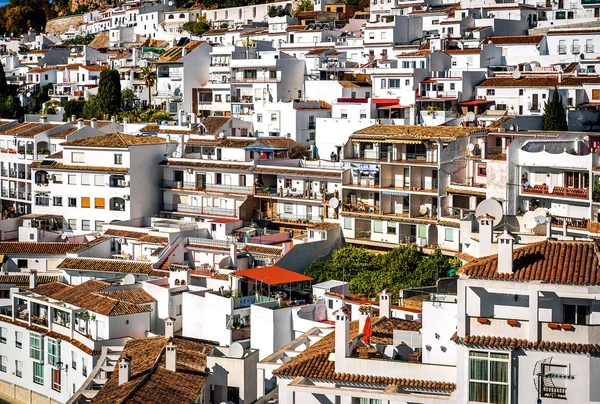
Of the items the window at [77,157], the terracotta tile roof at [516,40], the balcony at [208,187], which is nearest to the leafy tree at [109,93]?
the window at [77,157]

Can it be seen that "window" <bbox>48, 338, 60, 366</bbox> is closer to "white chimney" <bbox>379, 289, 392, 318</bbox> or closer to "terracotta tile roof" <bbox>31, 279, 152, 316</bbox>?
"terracotta tile roof" <bbox>31, 279, 152, 316</bbox>

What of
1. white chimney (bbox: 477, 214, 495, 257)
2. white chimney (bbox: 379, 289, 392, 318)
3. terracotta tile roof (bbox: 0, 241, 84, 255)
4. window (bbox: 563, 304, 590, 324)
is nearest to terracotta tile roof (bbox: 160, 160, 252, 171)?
terracotta tile roof (bbox: 0, 241, 84, 255)

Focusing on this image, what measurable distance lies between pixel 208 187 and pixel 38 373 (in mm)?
14568

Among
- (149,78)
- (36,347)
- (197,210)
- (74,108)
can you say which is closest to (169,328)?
(36,347)

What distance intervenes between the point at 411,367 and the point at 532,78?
31.9 meters

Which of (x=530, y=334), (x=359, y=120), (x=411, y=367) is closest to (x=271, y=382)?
(x=411, y=367)

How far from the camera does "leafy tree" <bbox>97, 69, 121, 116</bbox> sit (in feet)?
224

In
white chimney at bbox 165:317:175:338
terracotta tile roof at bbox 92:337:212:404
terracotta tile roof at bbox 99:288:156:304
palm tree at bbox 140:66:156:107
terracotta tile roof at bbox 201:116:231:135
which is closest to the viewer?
terracotta tile roof at bbox 92:337:212:404

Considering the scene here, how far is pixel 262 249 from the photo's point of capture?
43750 mm

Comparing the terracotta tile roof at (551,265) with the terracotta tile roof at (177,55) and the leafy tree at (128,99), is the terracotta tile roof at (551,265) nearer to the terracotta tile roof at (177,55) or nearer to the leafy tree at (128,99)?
the terracotta tile roof at (177,55)

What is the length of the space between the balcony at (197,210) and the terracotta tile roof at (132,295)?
10953 mm

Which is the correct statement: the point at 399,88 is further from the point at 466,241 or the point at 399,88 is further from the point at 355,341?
the point at 355,341

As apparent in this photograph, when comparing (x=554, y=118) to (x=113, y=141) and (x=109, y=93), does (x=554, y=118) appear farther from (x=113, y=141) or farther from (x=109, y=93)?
(x=109, y=93)

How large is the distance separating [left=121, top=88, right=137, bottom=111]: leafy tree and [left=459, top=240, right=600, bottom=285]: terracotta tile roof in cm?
4891
